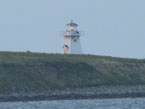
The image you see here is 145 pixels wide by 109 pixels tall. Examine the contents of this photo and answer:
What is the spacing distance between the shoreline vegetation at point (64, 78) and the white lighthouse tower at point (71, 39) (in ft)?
23.6

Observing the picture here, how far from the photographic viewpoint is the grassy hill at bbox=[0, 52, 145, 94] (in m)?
52.3

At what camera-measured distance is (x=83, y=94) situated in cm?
5362

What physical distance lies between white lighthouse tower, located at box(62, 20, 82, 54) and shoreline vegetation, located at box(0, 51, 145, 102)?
7.19 meters

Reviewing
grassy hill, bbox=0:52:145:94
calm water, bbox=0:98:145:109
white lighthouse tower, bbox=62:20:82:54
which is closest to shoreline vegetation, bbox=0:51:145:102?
grassy hill, bbox=0:52:145:94

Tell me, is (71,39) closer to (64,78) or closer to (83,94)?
(64,78)

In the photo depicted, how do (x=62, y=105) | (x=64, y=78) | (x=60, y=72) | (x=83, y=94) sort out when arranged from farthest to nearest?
(x=60, y=72) < (x=64, y=78) < (x=83, y=94) < (x=62, y=105)

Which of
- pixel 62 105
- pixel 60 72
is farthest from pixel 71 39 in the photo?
pixel 62 105

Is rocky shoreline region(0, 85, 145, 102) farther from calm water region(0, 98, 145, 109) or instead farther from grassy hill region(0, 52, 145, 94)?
calm water region(0, 98, 145, 109)

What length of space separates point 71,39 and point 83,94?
18986 millimetres

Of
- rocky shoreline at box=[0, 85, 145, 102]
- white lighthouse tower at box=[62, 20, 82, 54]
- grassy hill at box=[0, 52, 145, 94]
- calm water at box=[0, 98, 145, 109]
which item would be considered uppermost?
white lighthouse tower at box=[62, 20, 82, 54]

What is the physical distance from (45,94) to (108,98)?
598cm

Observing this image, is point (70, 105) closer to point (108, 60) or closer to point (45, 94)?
point (45, 94)

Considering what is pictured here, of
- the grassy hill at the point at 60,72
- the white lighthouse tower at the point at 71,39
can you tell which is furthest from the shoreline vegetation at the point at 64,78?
the white lighthouse tower at the point at 71,39

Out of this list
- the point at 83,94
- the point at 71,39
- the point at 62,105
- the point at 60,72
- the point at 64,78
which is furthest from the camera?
the point at 71,39
